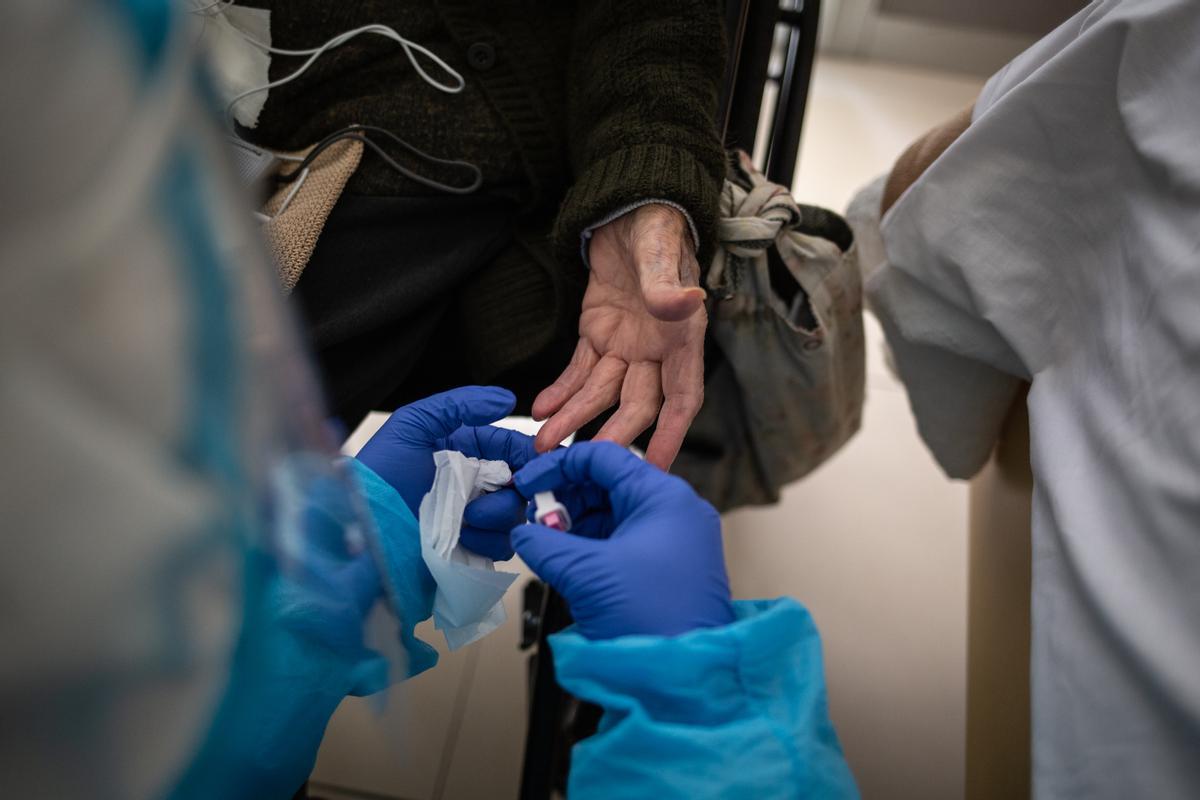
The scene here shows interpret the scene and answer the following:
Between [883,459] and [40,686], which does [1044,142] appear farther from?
[883,459]

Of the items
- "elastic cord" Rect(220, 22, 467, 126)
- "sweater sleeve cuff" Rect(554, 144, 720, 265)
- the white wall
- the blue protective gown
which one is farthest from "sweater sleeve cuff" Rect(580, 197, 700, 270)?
the white wall

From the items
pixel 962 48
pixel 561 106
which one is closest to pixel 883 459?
pixel 561 106

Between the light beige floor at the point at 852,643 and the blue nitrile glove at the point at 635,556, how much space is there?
0.47ft

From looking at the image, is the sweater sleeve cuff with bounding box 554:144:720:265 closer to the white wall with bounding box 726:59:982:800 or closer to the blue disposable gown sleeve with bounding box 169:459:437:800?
the blue disposable gown sleeve with bounding box 169:459:437:800

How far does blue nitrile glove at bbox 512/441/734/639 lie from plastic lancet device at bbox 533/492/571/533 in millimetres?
12

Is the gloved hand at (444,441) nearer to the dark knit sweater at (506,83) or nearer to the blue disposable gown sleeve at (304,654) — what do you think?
the blue disposable gown sleeve at (304,654)

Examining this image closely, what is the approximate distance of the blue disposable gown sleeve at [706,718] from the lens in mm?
442

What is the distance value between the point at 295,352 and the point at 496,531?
0.92 ft

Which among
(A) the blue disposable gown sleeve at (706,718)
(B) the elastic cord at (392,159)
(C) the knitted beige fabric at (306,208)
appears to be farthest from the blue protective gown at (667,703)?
(B) the elastic cord at (392,159)

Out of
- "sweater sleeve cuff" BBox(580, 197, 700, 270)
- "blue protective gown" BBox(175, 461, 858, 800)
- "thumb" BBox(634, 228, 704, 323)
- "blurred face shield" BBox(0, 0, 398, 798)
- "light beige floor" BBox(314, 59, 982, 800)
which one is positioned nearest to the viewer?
"blurred face shield" BBox(0, 0, 398, 798)

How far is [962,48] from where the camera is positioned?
1.94 m

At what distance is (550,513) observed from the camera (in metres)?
0.53

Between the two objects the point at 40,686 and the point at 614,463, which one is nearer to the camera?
the point at 40,686

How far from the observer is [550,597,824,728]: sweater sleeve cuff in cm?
45
